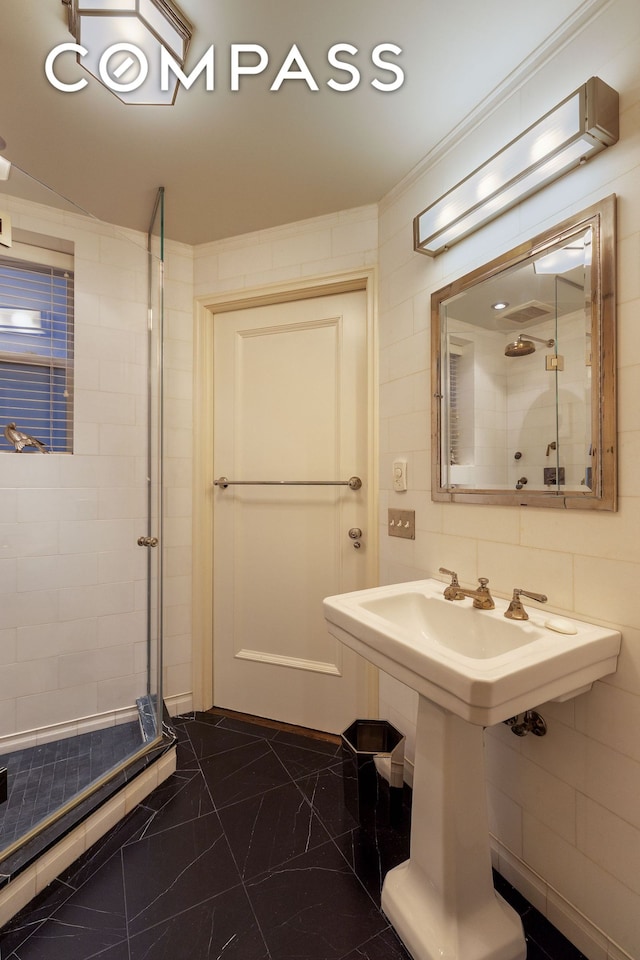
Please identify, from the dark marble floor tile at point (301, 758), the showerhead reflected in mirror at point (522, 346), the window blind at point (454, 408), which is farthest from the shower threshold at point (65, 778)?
the showerhead reflected in mirror at point (522, 346)

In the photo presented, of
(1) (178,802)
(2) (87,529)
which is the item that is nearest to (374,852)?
(1) (178,802)

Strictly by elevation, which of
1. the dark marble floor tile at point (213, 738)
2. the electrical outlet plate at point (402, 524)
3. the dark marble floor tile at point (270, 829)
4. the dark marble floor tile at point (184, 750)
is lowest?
the dark marble floor tile at point (270, 829)

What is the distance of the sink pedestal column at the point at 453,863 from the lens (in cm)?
101

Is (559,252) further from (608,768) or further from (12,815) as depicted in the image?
(12,815)

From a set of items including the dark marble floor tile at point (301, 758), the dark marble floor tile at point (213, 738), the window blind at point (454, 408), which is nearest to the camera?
the window blind at point (454, 408)

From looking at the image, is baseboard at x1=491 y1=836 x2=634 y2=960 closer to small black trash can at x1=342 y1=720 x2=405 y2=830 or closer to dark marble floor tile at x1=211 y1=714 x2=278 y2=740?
small black trash can at x1=342 y1=720 x2=405 y2=830

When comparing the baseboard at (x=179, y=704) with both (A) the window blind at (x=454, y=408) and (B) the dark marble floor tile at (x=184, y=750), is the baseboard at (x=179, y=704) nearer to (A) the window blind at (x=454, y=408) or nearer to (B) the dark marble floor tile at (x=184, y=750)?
(B) the dark marble floor tile at (x=184, y=750)

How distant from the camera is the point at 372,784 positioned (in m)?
1.48

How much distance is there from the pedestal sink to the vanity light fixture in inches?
43.6

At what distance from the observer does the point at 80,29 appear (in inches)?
44.3

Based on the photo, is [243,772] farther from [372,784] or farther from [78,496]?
[78,496]

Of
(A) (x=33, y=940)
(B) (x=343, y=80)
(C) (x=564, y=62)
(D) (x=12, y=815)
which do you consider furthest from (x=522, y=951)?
(B) (x=343, y=80)

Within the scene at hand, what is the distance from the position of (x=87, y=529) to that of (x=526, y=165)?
1925 millimetres

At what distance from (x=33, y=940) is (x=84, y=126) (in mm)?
2294
